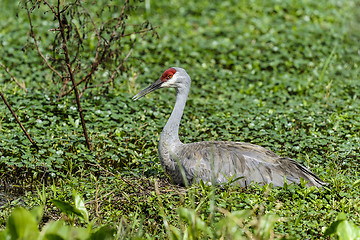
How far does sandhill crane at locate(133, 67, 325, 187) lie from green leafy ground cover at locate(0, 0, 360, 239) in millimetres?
227

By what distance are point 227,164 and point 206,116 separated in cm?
193

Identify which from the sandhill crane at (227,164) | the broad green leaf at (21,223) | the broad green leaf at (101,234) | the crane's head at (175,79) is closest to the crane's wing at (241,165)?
the sandhill crane at (227,164)

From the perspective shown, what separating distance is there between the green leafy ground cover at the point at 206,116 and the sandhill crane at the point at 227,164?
0.23m

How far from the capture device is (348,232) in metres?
3.80

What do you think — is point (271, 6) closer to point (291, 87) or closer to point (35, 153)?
point (291, 87)

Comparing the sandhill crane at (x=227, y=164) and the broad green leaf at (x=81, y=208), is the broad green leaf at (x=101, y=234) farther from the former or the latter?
the sandhill crane at (x=227, y=164)

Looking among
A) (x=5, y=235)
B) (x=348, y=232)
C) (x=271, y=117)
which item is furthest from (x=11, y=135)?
(x=348, y=232)

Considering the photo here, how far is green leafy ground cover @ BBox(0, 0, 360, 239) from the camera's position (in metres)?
4.55

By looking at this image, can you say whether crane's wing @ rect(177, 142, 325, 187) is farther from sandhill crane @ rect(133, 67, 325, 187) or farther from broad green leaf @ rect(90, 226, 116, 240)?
broad green leaf @ rect(90, 226, 116, 240)

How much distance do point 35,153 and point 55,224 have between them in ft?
7.36

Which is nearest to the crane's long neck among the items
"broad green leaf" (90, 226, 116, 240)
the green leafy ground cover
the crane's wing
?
the crane's wing

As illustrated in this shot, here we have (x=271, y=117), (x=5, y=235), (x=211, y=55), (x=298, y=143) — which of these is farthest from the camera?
(x=211, y=55)

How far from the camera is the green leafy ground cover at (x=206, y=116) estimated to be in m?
4.55

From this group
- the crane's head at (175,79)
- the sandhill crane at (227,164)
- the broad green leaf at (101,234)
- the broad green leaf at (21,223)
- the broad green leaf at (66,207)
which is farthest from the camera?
the crane's head at (175,79)
